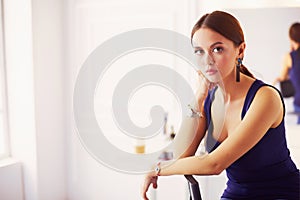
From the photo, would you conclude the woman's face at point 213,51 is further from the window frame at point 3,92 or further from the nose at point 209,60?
the window frame at point 3,92

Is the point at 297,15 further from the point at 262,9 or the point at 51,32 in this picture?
the point at 51,32

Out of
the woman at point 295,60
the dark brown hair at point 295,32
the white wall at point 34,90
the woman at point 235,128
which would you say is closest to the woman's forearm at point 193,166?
the woman at point 235,128

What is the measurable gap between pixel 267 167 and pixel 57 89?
1.48 m

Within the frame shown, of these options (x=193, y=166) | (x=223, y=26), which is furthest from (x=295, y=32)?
(x=193, y=166)

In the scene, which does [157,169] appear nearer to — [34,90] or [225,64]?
[225,64]

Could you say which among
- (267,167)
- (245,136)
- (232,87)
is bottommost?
(267,167)

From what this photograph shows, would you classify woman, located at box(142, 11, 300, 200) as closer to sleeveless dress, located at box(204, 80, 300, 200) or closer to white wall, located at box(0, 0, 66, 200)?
sleeveless dress, located at box(204, 80, 300, 200)

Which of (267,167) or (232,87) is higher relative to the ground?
(232,87)

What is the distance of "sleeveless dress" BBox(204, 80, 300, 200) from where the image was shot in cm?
124

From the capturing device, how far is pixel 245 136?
3.91 ft

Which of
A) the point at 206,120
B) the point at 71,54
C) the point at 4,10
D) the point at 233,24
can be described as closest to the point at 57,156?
the point at 71,54

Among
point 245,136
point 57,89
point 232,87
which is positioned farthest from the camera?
point 57,89

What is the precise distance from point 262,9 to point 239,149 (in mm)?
901

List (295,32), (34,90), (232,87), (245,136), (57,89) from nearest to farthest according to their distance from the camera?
(245,136) < (232,87) < (295,32) < (34,90) < (57,89)
